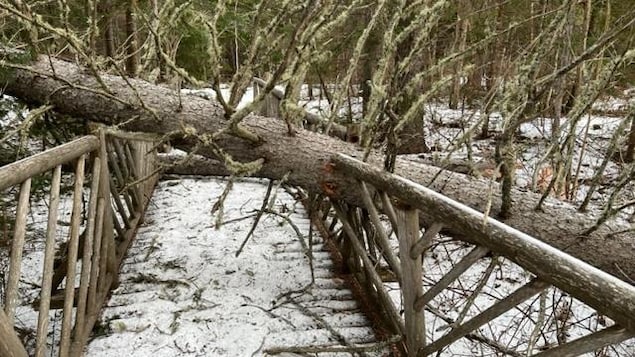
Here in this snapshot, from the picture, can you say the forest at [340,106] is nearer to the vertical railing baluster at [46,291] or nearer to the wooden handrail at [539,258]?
the wooden handrail at [539,258]

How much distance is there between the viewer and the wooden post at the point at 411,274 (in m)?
2.35

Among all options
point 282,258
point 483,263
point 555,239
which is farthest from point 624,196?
point 282,258

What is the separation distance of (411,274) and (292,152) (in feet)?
4.11

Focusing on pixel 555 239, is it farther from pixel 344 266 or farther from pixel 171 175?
pixel 171 175

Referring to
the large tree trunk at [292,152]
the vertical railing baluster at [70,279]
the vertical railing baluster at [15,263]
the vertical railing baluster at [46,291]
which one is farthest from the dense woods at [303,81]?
the vertical railing baluster at [15,263]

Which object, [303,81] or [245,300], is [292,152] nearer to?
[303,81]

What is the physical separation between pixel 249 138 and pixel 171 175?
385cm

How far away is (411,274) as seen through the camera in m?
2.39

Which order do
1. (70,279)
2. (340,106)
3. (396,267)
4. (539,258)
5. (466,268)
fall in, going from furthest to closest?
(340,106) < (396,267) < (70,279) < (466,268) < (539,258)

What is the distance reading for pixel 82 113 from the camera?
3.52 m

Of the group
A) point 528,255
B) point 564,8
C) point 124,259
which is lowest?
point 124,259

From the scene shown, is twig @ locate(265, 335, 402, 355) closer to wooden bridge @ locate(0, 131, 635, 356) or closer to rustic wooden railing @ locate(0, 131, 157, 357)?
wooden bridge @ locate(0, 131, 635, 356)

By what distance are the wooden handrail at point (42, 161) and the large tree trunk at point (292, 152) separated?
0.34 metres

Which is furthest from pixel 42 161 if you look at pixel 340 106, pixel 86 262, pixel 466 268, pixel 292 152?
pixel 340 106
